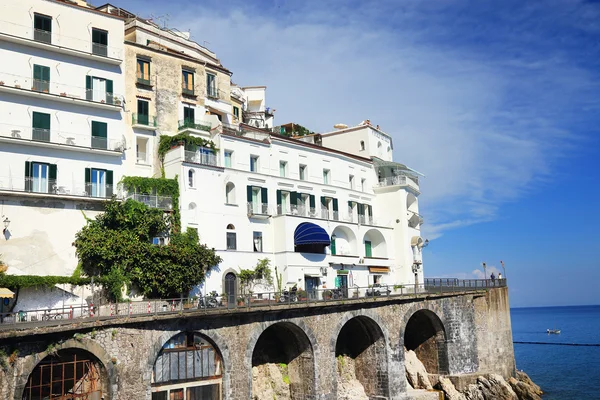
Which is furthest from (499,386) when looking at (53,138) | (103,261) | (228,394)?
(53,138)

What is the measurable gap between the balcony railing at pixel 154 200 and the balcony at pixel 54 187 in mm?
A: 1653

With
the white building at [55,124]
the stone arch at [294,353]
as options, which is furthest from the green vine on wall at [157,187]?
the stone arch at [294,353]

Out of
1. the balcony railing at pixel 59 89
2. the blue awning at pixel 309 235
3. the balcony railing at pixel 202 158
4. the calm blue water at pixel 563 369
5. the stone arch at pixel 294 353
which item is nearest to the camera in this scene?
the balcony railing at pixel 59 89

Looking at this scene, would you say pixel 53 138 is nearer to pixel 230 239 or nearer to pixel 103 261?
pixel 103 261

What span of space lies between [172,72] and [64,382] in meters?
27.0

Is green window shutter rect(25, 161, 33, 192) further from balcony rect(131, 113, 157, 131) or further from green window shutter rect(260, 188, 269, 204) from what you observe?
green window shutter rect(260, 188, 269, 204)

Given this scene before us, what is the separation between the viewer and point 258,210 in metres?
48.3

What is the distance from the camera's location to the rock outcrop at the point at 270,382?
39.6 metres

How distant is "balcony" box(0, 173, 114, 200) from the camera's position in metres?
37.1

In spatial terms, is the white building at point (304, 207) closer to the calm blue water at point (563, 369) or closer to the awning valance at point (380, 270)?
the awning valance at point (380, 270)

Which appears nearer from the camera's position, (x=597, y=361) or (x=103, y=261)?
(x=103, y=261)

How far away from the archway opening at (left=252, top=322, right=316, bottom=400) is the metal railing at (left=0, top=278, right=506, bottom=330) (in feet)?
7.02

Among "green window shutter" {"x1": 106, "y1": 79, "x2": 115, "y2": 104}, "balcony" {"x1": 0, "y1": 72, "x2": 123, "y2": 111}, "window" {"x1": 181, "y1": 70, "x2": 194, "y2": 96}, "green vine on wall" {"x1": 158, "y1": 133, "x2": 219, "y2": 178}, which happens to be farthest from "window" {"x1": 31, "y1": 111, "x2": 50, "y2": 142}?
"window" {"x1": 181, "y1": 70, "x2": 194, "y2": 96}

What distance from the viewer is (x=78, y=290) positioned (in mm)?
37625
